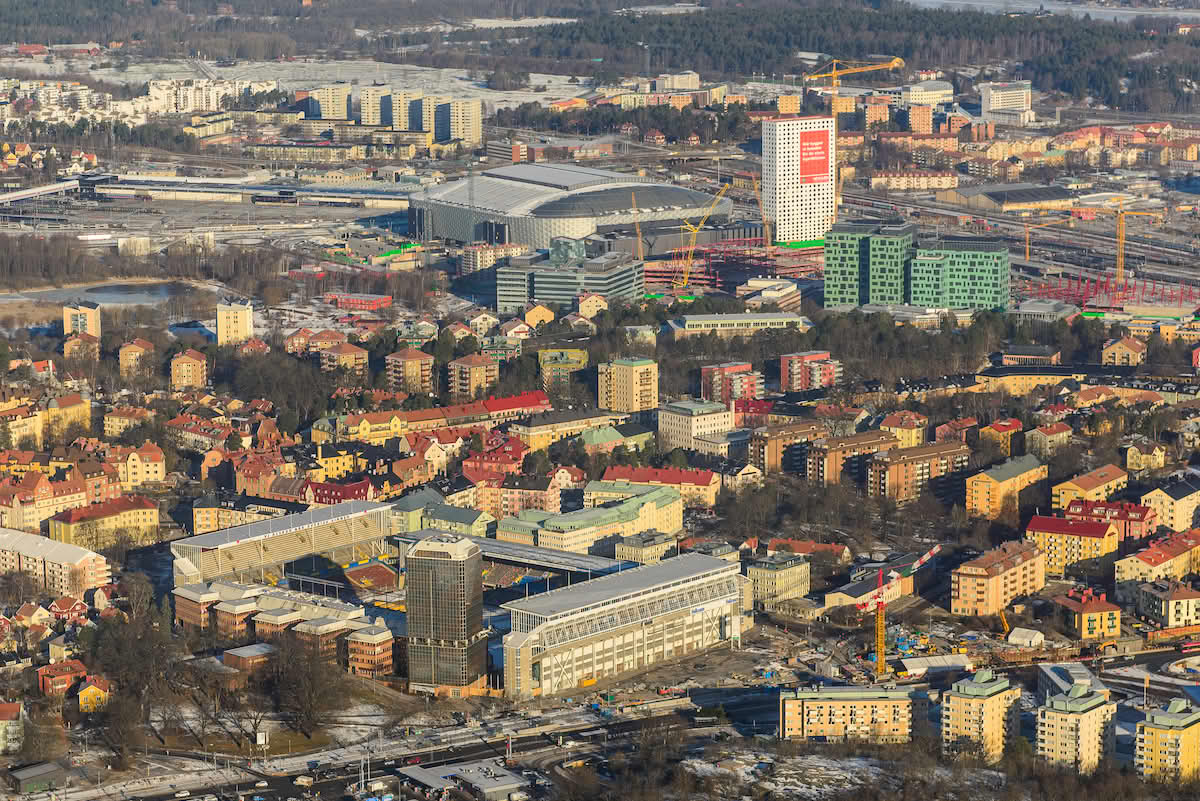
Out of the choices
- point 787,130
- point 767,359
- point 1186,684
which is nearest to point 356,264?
point 787,130

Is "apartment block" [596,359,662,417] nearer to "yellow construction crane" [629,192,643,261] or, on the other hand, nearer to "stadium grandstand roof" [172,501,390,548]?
"stadium grandstand roof" [172,501,390,548]

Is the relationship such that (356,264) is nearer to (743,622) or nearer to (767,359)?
(767,359)

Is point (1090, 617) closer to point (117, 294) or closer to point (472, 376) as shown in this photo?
point (472, 376)

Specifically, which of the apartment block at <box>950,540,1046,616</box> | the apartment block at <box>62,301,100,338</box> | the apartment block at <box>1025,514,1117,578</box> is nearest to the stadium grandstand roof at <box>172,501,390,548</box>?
the apartment block at <box>950,540,1046,616</box>

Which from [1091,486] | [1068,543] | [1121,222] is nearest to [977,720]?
[1068,543]

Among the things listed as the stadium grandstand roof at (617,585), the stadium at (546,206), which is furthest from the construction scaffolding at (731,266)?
the stadium grandstand roof at (617,585)
